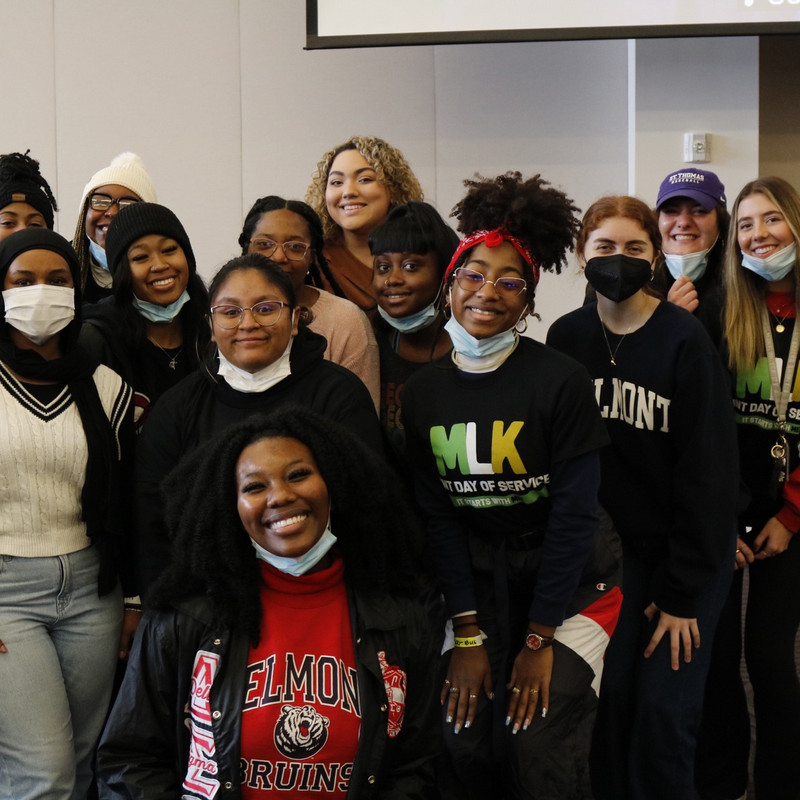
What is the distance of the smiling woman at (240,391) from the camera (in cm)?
233

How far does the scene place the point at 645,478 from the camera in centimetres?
249

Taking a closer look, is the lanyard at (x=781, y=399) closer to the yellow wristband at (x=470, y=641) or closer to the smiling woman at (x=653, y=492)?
the smiling woman at (x=653, y=492)

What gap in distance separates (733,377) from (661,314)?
0.43m

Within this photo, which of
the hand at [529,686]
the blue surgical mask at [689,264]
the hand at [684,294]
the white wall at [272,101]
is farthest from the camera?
the white wall at [272,101]

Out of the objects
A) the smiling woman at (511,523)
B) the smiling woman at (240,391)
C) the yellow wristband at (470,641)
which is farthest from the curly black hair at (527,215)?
the yellow wristband at (470,641)

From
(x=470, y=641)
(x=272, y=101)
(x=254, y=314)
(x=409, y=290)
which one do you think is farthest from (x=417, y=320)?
(x=272, y=101)

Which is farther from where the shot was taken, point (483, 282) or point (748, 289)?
point (748, 289)

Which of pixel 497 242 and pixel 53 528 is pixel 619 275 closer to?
pixel 497 242

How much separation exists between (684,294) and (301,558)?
1.56m

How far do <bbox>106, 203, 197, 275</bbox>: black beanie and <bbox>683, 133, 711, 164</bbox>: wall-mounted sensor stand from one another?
317cm

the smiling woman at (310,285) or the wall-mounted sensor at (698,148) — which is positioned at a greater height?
the wall-mounted sensor at (698,148)

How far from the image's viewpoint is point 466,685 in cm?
226

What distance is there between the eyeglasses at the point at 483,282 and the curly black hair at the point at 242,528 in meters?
0.50

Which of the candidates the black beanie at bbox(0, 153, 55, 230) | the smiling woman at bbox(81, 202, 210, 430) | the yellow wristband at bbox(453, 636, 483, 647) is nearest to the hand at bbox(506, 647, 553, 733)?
the yellow wristband at bbox(453, 636, 483, 647)
